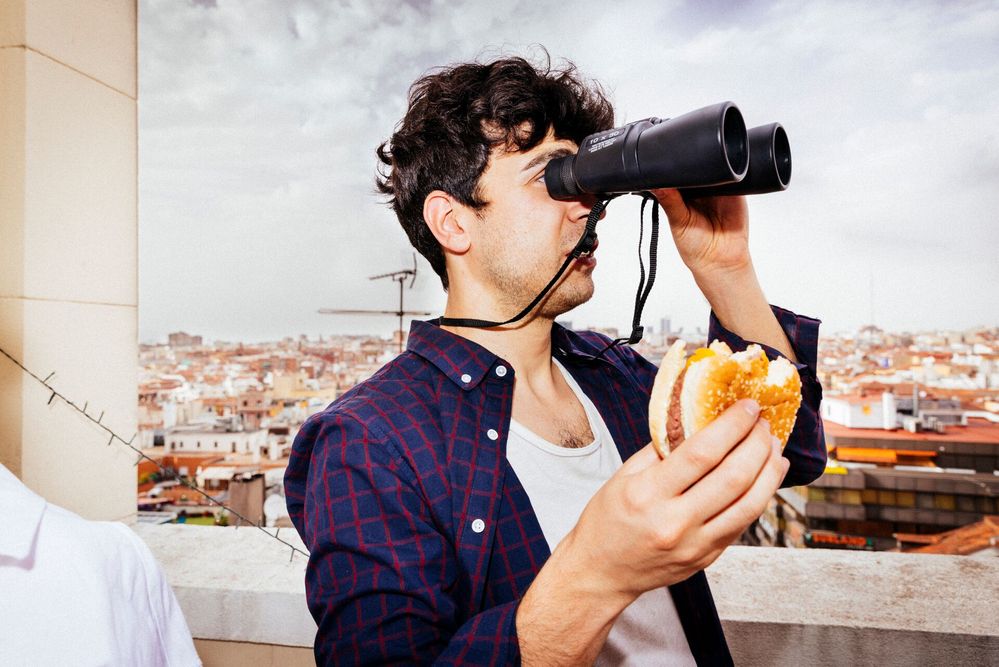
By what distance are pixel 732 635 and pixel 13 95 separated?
6.41 feet

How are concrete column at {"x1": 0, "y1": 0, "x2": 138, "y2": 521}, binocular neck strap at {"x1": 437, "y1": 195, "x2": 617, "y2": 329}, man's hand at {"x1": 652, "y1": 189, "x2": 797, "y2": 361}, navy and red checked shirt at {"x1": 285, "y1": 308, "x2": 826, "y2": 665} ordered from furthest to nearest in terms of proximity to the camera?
1. concrete column at {"x1": 0, "y1": 0, "x2": 138, "y2": 521}
2. man's hand at {"x1": 652, "y1": 189, "x2": 797, "y2": 361}
3. binocular neck strap at {"x1": 437, "y1": 195, "x2": 617, "y2": 329}
4. navy and red checked shirt at {"x1": 285, "y1": 308, "x2": 826, "y2": 665}

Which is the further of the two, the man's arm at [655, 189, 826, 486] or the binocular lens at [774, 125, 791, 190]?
the man's arm at [655, 189, 826, 486]

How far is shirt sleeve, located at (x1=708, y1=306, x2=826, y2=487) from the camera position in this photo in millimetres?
915

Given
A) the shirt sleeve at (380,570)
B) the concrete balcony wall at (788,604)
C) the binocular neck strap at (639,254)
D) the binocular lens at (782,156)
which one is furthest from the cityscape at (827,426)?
the shirt sleeve at (380,570)

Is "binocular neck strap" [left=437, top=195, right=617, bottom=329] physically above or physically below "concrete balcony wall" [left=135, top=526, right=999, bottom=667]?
above

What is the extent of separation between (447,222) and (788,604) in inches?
38.7

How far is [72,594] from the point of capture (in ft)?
2.46

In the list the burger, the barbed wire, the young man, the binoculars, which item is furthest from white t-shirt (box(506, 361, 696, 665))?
the barbed wire

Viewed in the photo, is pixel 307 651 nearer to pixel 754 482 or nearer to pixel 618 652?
pixel 618 652

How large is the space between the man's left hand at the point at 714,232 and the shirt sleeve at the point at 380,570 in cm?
59

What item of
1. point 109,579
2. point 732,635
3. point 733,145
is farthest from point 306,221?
point 732,635

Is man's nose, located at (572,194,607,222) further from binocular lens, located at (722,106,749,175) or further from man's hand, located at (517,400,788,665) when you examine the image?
man's hand, located at (517,400,788,665)

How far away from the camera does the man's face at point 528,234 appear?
93cm

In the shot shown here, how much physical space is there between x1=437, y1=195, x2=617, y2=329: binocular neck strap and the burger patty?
0.31m
